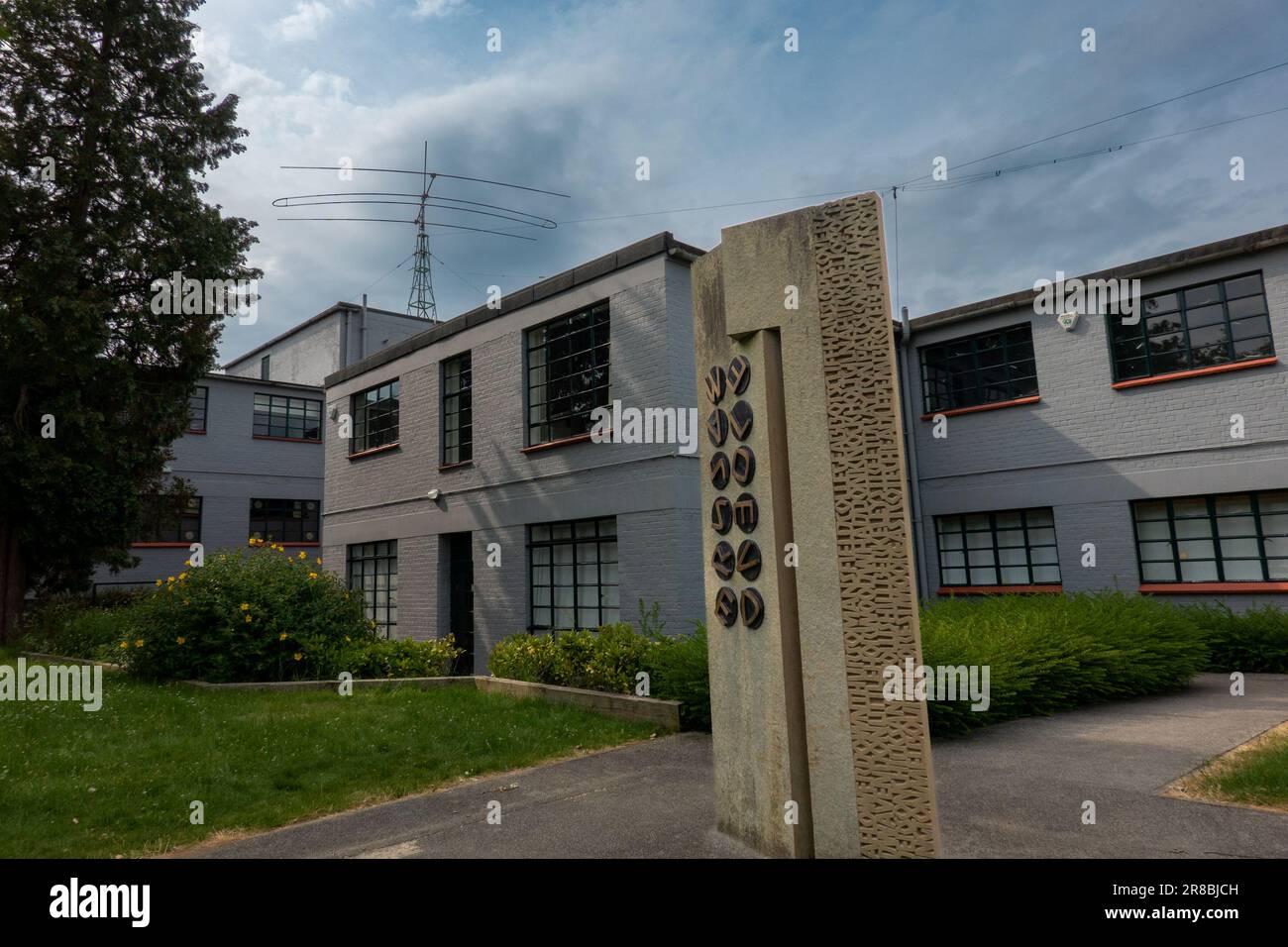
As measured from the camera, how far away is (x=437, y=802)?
617cm

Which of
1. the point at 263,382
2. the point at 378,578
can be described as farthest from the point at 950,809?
the point at 263,382

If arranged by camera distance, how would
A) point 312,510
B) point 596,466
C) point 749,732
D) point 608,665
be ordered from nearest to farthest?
point 749,732 < point 608,665 < point 596,466 < point 312,510

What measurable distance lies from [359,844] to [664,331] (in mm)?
Result: 8375

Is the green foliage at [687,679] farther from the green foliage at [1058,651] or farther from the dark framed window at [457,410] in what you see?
the dark framed window at [457,410]

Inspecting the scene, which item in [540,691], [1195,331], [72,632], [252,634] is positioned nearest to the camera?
[540,691]

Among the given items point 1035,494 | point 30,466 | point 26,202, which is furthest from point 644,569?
point 26,202

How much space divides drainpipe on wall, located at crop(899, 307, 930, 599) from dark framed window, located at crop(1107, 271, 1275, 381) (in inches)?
159

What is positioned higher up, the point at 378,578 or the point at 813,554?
the point at 378,578

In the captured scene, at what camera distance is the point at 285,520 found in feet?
91.9

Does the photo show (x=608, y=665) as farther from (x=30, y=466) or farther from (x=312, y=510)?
(x=312, y=510)

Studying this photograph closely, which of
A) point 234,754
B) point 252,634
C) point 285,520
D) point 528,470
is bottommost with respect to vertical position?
point 234,754

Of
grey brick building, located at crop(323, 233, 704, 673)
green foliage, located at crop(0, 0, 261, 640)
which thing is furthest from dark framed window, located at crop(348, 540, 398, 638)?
green foliage, located at crop(0, 0, 261, 640)

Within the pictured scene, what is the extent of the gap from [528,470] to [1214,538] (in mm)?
11548

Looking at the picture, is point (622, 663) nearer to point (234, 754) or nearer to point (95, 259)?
point (234, 754)
